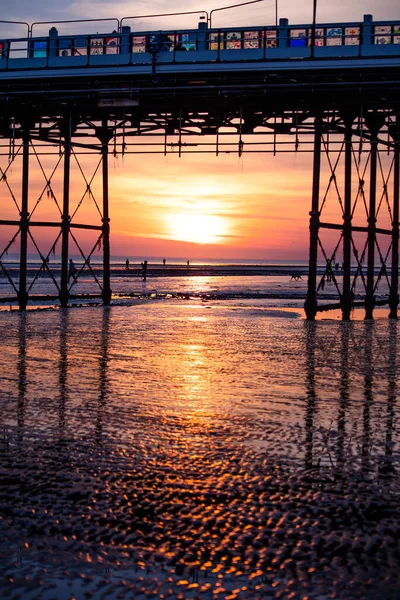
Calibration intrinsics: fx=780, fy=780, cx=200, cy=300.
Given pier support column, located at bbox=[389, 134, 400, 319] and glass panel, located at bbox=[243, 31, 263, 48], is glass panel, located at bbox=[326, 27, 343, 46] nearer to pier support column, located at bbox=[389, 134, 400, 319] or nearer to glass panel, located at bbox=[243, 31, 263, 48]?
glass panel, located at bbox=[243, 31, 263, 48]

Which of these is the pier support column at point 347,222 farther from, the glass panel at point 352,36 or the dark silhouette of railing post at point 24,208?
the dark silhouette of railing post at point 24,208

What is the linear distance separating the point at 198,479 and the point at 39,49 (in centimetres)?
2276

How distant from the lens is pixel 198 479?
6.17 meters

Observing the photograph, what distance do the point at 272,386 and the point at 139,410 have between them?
8.21 feet

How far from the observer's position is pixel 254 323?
76.6 feet

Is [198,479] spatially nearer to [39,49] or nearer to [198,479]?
[198,479]

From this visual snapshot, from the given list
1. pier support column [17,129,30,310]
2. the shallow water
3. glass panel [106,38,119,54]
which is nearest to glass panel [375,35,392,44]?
glass panel [106,38,119,54]

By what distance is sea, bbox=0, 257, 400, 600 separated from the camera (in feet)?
14.1

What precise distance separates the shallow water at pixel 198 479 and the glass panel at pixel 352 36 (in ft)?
42.4

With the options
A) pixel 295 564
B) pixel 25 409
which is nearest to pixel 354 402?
pixel 25 409

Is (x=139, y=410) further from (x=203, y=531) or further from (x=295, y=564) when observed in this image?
(x=295, y=564)

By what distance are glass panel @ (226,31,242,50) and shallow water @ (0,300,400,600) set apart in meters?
13.7

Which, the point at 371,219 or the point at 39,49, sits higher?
the point at 39,49

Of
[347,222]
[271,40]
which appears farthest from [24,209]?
[347,222]
